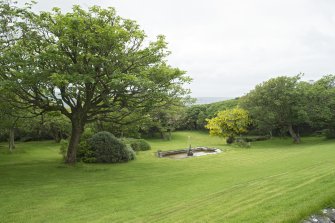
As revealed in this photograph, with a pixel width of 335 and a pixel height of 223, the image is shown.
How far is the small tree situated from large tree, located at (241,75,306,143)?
5.03ft

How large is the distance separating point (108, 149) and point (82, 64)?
6.85m

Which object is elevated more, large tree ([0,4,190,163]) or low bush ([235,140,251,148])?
large tree ([0,4,190,163])

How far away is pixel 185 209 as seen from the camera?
7656mm

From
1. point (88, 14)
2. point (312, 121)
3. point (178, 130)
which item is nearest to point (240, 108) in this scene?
point (312, 121)

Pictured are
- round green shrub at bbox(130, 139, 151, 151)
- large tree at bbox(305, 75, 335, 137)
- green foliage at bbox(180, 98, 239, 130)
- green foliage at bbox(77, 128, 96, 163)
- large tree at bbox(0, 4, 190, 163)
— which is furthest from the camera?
green foliage at bbox(180, 98, 239, 130)

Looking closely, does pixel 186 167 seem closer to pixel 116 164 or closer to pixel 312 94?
pixel 116 164

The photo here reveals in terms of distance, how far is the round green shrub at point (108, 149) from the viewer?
19.0m

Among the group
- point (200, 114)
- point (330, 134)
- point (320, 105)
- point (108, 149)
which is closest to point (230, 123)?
point (320, 105)

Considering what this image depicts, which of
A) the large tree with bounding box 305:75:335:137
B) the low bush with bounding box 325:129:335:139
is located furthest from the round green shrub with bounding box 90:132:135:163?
the low bush with bounding box 325:129:335:139

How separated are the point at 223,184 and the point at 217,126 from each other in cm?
2051

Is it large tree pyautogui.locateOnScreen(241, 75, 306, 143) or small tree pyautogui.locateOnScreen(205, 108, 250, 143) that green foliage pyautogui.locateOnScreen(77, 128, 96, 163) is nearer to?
small tree pyautogui.locateOnScreen(205, 108, 250, 143)

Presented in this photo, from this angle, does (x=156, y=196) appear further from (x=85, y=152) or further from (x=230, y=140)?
(x=230, y=140)

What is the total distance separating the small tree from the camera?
30998mm

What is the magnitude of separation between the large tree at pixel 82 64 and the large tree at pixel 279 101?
14.5 metres
